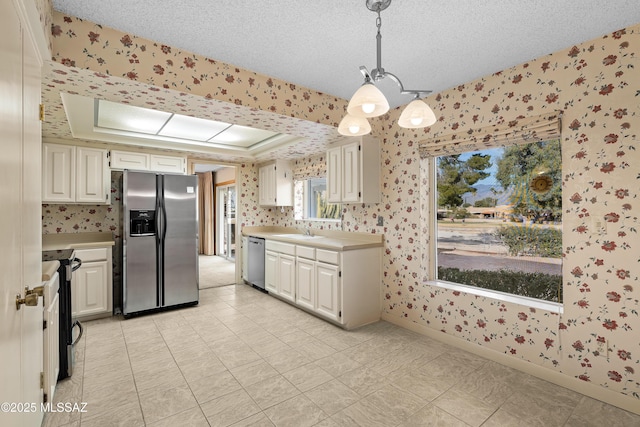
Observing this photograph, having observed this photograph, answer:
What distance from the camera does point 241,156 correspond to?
5.12 meters

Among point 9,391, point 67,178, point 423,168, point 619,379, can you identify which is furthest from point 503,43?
point 67,178

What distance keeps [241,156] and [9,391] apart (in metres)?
4.32

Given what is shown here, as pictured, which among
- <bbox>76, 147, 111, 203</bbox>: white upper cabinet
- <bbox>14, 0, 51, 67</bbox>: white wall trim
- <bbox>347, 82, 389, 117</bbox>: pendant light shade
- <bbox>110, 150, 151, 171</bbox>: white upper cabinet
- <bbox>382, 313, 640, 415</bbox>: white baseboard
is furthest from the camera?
<bbox>110, 150, 151, 171</bbox>: white upper cabinet

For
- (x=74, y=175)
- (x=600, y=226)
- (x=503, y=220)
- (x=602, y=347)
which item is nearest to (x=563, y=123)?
(x=600, y=226)

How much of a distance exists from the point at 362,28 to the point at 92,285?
394 centimetres

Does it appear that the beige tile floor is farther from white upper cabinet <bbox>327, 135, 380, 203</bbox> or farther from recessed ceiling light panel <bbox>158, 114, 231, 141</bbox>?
recessed ceiling light panel <bbox>158, 114, 231, 141</bbox>

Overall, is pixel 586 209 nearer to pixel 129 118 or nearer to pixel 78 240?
pixel 129 118

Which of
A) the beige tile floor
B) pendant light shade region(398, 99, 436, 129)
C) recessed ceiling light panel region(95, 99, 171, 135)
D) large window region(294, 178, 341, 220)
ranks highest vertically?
recessed ceiling light panel region(95, 99, 171, 135)

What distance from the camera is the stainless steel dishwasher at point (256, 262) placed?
191 inches

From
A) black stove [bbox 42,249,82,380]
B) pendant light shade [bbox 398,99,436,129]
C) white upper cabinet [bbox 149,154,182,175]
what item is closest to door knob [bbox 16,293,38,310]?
black stove [bbox 42,249,82,380]

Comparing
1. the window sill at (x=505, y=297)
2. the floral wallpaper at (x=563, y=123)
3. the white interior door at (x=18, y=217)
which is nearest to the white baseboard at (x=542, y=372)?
the floral wallpaper at (x=563, y=123)

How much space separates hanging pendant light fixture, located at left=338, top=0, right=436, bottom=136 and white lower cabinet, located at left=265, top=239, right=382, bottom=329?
1737mm

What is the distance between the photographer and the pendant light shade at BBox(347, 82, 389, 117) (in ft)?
5.16

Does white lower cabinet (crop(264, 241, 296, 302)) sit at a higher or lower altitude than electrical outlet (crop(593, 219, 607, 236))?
lower
